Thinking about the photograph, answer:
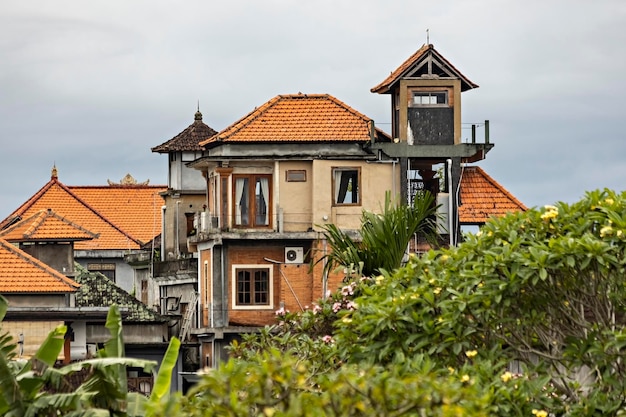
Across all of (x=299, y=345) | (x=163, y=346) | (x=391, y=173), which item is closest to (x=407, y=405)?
(x=299, y=345)

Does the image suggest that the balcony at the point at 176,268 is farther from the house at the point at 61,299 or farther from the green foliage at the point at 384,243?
the green foliage at the point at 384,243

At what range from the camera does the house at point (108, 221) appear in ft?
224

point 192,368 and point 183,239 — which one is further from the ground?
point 183,239

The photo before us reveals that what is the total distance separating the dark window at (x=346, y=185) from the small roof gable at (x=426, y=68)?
3.00 meters

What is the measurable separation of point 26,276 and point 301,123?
11090mm

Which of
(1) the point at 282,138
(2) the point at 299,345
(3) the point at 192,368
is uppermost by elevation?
(1) the point at 282,138

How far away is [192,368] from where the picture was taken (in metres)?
54.3

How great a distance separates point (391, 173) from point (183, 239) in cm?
1259

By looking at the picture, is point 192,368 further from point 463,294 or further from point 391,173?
point 463,294

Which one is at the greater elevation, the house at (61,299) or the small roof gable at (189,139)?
the small roof gable at (189,139)

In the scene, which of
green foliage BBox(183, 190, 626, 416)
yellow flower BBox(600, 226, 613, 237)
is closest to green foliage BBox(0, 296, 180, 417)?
green foliage BBox(183, 190, 626, 416)

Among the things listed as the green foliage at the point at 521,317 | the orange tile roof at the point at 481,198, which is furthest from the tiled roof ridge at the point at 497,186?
the green foliage at the point at 521,317

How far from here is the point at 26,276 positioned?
149 ft

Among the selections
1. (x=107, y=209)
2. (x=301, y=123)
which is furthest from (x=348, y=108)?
(x=107, y=209)
